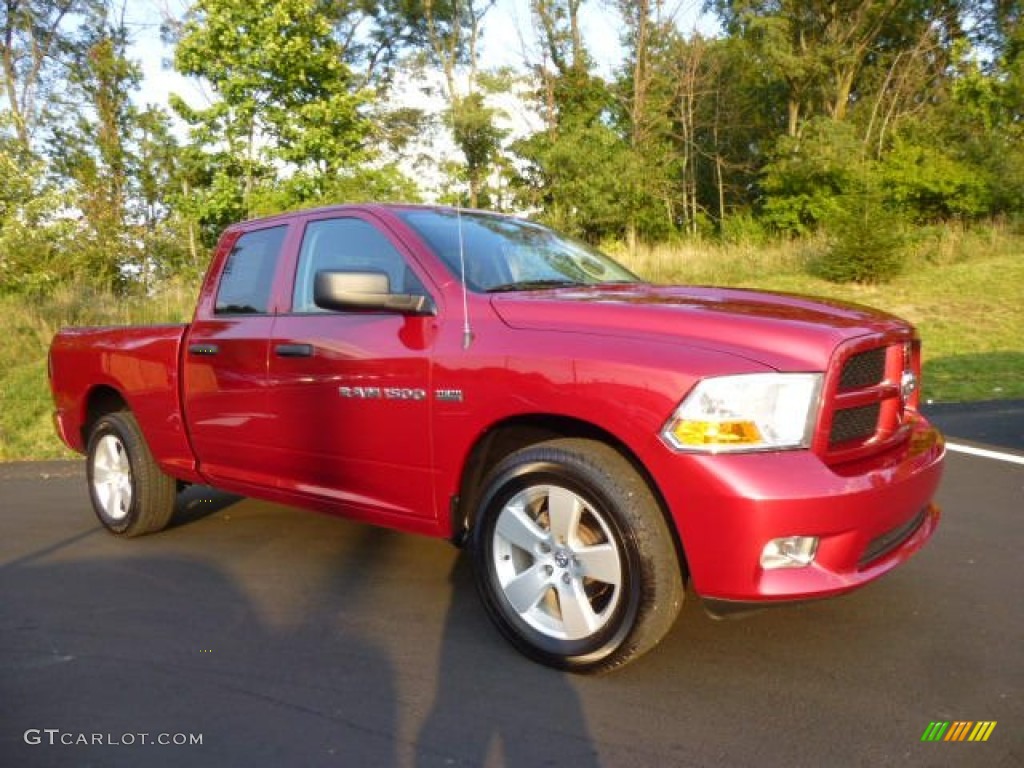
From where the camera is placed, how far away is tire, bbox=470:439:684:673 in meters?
2.87

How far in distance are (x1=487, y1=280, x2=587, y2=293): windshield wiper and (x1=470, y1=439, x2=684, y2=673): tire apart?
0.81 meters

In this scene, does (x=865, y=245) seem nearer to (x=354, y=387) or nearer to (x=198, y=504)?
(x=198, y=504)

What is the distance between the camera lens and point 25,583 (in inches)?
172

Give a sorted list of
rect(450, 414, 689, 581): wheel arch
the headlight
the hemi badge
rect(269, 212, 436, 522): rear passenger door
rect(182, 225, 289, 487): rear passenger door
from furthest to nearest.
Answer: rect(182, 225, 289, 487): rear passenger door < rect(269, 212, 436, 522): rear passenger door < the hemi badge < rect(450, 414, 689, 581): wheel arch < the headlight

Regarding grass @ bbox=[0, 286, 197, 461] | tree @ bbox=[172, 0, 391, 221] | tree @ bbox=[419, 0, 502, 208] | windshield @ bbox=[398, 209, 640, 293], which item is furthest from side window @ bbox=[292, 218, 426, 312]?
tree @ bbox=[419, 0, 502, 208]

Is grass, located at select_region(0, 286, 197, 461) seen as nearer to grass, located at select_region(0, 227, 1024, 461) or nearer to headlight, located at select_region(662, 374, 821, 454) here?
grass, located at select_region(0, 227, 1024, 461)

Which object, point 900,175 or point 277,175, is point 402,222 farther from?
point 900,175

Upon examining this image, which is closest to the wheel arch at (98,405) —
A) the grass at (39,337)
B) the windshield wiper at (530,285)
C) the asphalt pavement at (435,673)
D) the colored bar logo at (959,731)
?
the asphalt pavement at (435,673)

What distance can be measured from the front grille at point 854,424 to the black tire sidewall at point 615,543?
78 cm

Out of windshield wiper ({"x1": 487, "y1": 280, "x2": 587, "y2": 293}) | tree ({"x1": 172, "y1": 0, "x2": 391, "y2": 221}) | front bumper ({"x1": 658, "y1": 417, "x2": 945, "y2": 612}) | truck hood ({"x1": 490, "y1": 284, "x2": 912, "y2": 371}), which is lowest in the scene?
front bumper ({"x1": 658, "y1": 417, "x2": 945, "y2": 612})

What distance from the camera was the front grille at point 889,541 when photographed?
2912 millimetres

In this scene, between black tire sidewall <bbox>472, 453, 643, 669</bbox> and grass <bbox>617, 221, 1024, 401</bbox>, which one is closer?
black tire sidewall <bbox>472, 453, 643, 669</bbox>

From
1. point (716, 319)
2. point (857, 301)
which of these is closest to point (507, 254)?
point (716, 319)

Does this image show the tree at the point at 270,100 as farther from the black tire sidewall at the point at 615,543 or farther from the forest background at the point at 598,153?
the black tire sidewall at the point at 615,543
